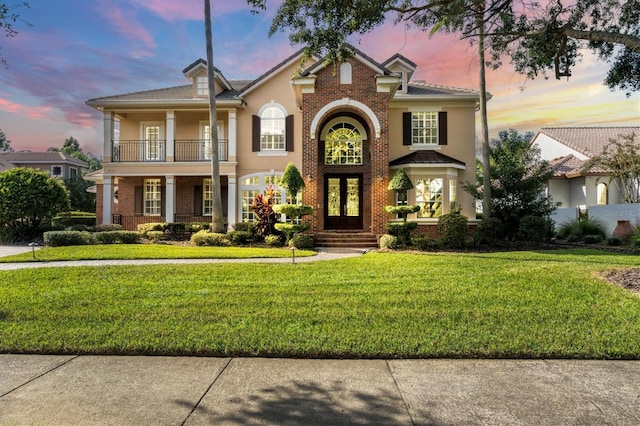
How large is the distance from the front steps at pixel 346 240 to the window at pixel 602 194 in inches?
655

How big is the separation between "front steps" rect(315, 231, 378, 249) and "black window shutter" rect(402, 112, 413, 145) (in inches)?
210

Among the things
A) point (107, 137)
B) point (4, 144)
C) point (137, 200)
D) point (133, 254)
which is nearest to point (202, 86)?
point (107, 137)

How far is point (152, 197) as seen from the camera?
2056cm

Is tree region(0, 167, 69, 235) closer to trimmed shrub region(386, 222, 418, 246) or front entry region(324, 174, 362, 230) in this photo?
front entry region(324, 174, 362, 230)

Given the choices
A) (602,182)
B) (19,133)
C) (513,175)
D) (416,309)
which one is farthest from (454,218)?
(19,133)

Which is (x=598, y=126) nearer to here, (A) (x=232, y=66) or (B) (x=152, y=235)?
(A) (x=232, y=66)

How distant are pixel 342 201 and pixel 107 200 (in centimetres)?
1160

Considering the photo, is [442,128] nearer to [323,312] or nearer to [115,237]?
[323,312]

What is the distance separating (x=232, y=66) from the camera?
22750 mm

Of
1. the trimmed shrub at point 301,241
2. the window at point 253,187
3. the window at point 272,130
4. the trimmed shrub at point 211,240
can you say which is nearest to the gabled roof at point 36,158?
the window at point 253,187

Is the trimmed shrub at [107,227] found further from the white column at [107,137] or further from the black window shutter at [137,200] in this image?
the white column at [107,137]

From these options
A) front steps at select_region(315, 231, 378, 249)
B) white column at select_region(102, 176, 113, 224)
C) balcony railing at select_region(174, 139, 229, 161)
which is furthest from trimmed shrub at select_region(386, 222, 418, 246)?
white column at select_region(102, 176, 113, 224)

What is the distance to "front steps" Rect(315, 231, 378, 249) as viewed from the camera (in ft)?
50.8

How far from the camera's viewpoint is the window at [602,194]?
23250 millimetres
